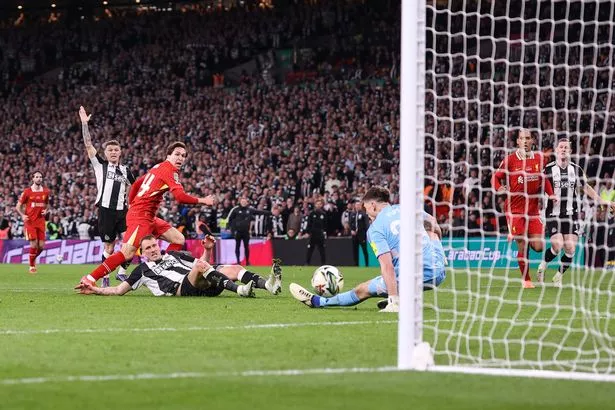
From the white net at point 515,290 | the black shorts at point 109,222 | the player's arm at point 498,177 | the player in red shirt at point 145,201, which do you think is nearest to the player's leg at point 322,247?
the white net at point 515,290

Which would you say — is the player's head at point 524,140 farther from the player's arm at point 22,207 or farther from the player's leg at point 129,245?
the player's arm at point 22,207

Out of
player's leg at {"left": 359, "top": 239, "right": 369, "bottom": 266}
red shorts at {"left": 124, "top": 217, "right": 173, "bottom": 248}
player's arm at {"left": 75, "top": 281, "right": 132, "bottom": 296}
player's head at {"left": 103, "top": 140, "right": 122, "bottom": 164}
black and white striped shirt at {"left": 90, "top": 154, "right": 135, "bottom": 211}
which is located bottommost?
player's leg at {"left": 359, "top": 239, "right": 369, "bottom": 266}

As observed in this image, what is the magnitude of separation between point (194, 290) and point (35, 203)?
10.3 metres

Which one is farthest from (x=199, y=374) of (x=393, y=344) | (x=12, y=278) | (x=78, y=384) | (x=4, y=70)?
(x=4, y=70)

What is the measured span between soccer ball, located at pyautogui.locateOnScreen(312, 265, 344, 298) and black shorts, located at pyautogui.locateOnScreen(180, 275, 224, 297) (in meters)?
1.72

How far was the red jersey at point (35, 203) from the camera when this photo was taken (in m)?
23.0

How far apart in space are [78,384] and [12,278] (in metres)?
14.4

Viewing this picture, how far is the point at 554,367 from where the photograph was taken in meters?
6.98

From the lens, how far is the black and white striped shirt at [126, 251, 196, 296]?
13.4m

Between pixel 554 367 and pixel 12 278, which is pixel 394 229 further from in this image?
pixel 12 278

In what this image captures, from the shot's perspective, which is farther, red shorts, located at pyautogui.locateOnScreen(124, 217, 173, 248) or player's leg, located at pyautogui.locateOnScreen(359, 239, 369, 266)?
player's leg, located at pyautogui.locateOnScreen(359, 239, 369, 266)

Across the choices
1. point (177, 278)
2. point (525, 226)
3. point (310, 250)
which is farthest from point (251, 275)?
point (310, 250)

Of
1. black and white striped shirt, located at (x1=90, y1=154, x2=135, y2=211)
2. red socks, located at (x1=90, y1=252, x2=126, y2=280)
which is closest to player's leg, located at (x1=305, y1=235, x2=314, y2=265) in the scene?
black and white striped shirt, located at (x1=90, y1=154, x2=135, y2=211)

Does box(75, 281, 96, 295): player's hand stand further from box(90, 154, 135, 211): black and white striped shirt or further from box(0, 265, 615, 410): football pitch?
box(90, 154, 135, 211): black and white striped shirt
